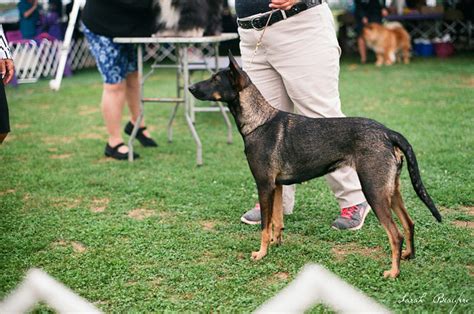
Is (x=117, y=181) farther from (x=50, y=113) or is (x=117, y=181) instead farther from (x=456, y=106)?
(x=456, y=106)

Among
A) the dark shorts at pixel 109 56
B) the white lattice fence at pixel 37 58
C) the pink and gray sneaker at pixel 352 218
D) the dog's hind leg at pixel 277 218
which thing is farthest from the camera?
the white lattice fence at pixel 37 58

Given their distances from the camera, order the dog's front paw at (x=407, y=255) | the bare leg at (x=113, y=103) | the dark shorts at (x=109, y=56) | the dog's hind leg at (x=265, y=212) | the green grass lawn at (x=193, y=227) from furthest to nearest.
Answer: the bare leg at (x=113, y=103), the dark shorts at (x=109, y=56), the dog's hind leg at (x=265, y=212), the dog's front paw at (x=407, y=255), the green grass lawn at (x=193, y=227)

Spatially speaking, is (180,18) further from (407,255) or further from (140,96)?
(407,255)

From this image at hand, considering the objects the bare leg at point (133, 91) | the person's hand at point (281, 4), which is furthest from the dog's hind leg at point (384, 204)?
the bare leg at point (133, 91)

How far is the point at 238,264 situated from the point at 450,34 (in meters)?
15.4

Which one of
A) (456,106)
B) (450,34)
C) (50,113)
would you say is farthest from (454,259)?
(450,34)

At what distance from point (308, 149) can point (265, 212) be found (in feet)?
1.47

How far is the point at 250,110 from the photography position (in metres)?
3.56

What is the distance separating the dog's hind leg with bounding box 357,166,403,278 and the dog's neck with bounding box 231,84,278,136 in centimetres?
69

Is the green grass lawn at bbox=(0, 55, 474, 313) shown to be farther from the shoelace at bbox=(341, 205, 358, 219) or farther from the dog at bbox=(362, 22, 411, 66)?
the dog at bbox=(362, 22, 411, 66)

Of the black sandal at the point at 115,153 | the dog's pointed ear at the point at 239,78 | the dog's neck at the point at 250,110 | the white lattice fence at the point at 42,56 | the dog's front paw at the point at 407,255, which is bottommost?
the white lattice fence at the point at 42,56

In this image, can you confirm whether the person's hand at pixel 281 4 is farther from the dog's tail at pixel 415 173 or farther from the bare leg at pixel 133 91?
the bare leg at pixel 133 91

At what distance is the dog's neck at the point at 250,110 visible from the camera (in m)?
3.55

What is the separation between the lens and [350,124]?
11.1 feet
